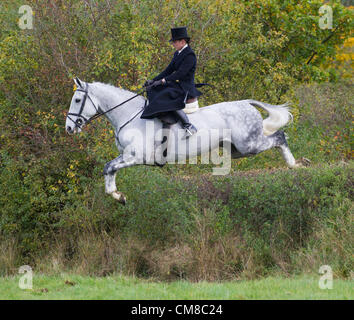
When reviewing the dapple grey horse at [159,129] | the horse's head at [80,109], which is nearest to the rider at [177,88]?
the dapple grey horse at [159,129]

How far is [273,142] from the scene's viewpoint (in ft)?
33.0

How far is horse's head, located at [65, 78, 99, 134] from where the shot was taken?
9.02 m

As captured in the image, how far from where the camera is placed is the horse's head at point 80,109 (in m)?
9.02

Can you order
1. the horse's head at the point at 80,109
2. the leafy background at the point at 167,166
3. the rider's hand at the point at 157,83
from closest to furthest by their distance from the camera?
1. the horse's head at the point at 80,109
2. the rider's hand at the point at 157,83
3. the leafy background at the point at 167,166

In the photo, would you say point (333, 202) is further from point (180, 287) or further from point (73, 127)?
point (73, 127)

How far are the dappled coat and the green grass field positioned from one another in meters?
2.76

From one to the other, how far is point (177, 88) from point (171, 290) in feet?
10.6

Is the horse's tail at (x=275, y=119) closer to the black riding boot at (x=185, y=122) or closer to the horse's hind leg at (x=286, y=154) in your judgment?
the horse's hind leg at (x=286, y=154)

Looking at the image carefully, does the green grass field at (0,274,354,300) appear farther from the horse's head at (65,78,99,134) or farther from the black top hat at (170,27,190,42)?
the black top hat at (170,27,190,42)

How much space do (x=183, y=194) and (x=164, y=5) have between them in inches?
275

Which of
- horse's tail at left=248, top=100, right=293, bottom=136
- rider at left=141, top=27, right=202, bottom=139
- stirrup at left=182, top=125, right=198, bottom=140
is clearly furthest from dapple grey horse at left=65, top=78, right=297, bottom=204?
rider at left=141, top=27, right=202, bottom=139

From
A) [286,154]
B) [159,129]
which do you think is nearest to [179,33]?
[159,129]

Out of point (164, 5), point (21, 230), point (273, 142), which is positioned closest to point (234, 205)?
point (273, 142)
